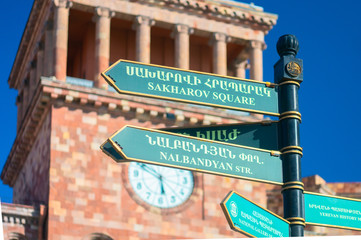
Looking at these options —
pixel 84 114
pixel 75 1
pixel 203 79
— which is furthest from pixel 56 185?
pixel 203 79

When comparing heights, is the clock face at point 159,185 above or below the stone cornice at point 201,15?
below

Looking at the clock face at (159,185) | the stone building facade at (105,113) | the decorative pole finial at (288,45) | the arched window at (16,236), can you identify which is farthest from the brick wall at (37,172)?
the decorative pole finial at (288,45)

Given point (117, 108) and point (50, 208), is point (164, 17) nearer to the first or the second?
point (117, 108)

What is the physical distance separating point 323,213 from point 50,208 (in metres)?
23.4

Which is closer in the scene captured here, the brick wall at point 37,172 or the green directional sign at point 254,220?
the green directional sign at point 254,220

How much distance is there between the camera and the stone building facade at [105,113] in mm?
37062

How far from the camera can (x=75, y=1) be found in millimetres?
41281

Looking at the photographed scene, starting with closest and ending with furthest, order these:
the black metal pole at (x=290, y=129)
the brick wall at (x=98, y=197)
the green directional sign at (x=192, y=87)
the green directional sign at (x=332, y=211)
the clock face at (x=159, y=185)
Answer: the black metal pole at (x=290, y=129) < the green directional sign at (x=332, y=211) < the green directional sign at (x=192, y=87) < the brick wall at (x=98, y=197) < the clock face at (x=159, y=185)

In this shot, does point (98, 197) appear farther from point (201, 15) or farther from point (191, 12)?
point (201, 15)

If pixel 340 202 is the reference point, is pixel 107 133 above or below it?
above

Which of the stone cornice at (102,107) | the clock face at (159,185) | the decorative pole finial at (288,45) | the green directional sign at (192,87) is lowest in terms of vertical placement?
the green directional sign at (192,87)

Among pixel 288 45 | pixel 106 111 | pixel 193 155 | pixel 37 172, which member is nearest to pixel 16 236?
pixel 37 172

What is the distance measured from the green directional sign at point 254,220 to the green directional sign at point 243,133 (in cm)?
121

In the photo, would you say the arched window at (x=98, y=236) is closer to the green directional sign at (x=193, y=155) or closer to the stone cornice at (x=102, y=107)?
the stone cornice at (x=102, y=107)
